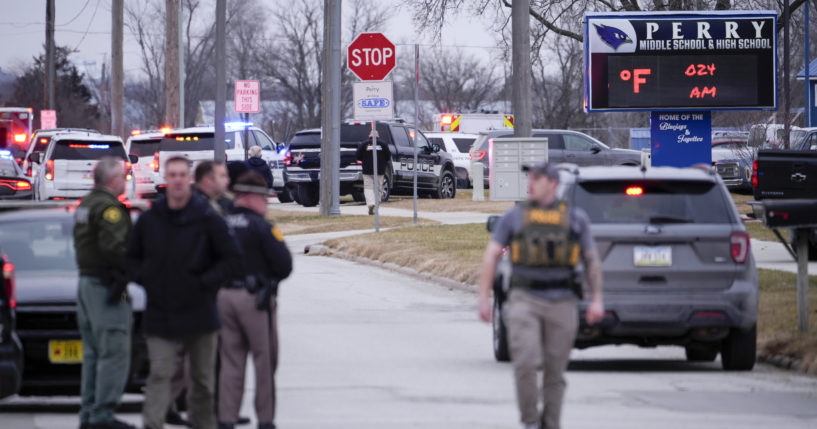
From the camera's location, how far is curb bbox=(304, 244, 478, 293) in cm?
1989

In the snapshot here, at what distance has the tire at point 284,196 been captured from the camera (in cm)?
4127

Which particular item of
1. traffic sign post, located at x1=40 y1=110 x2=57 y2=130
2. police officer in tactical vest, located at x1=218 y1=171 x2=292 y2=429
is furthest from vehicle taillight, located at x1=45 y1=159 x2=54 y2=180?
police officer in tactical vest, located at x1=218 y1=171 x2=292 y2=429

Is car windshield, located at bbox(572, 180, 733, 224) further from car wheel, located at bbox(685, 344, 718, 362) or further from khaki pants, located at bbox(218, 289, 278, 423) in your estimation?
khaki pants, located at bbox(218, 289, 278, 423)

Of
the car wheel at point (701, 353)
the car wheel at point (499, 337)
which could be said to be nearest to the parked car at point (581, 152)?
the car wheel at point (701, 353)

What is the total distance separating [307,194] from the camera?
38.5 m

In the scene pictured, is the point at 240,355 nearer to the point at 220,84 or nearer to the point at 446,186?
the point at 220,84

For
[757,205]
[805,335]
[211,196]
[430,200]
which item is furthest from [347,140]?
[211,196]

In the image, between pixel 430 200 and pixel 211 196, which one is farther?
pixel 430 200

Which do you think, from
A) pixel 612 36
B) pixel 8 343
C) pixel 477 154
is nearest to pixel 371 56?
pixel 612 36

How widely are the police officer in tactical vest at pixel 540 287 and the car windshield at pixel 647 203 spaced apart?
118 inches

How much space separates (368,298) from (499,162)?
6.42 m

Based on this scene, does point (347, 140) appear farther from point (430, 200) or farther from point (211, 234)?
point (211, 234)

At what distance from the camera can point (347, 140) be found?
122 feet

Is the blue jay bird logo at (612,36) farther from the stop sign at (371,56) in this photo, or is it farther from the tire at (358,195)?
the tire at (358,195)
